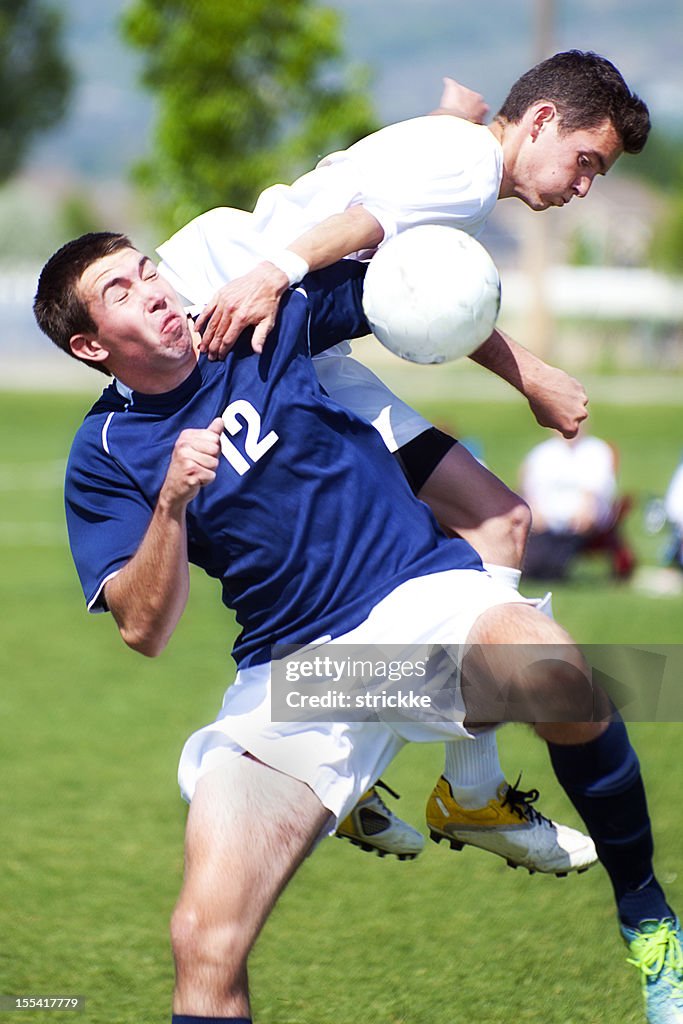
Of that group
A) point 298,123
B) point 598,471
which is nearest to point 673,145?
point 298,123

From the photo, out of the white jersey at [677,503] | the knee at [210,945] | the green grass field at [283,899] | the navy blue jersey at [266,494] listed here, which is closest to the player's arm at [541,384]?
the navy blue jersey at [266,494]

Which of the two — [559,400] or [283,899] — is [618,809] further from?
[283,899]

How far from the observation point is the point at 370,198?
13.5ft

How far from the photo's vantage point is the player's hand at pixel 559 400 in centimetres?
441

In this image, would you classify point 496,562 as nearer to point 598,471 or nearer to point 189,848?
point 189,848

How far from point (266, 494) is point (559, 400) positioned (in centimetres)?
100

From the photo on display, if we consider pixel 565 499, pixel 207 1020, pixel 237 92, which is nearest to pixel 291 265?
pixel 207 1020

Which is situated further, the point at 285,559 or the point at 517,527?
the point at 517,527

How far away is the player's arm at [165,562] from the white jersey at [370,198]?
0.64 m

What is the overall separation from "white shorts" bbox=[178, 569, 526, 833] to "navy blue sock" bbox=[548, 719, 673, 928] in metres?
0.33

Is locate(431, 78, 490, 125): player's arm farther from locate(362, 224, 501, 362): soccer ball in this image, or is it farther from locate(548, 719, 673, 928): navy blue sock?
locate(548, 719, 673, 928): navy blue sock

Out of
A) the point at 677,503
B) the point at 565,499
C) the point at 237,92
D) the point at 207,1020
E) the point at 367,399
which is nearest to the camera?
the point at 207,1020

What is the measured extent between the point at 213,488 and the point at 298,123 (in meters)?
34.5

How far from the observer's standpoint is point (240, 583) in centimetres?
410
